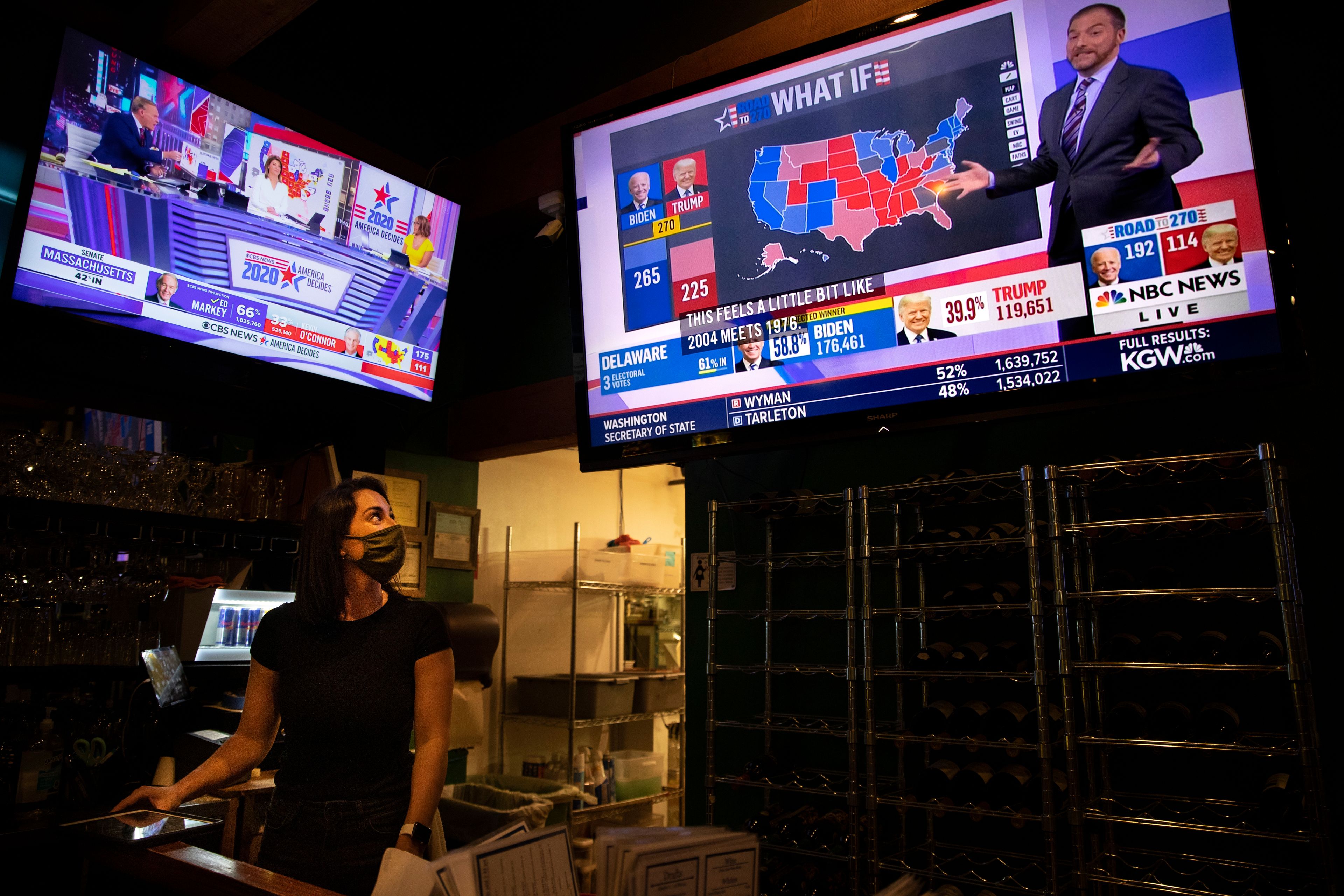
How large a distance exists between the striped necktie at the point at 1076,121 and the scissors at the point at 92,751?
3429 millimetres

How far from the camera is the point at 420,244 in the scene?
11.8ft

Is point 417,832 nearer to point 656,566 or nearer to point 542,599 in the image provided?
point 542,599

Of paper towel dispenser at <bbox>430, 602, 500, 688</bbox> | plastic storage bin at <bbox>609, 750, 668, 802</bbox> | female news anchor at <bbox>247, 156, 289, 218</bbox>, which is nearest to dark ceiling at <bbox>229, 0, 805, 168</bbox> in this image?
female news anchor at <bbox>247, 156, 289, 218</bbox>

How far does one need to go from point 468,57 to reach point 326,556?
2.72 meters

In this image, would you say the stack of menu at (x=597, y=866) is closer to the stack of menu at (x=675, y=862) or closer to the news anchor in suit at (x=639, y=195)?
the stack of menu at (x=675, y=862)

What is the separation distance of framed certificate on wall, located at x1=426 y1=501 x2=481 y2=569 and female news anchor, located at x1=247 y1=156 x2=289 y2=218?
→ 1661 mm

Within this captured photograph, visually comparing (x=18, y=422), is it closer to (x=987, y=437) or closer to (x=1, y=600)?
(x=1, y=600)

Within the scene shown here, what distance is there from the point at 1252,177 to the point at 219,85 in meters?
3.67

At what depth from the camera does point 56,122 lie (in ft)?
8.61

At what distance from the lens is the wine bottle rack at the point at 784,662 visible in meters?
2.63

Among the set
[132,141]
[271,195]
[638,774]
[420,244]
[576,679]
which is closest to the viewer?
[132,141]

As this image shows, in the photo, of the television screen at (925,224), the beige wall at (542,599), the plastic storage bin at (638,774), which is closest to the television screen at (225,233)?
the television screen at (925,224)

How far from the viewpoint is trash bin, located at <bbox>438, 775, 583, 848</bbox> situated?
3.76 m

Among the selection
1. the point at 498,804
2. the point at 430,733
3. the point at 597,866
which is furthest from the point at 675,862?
the point at 498,804
